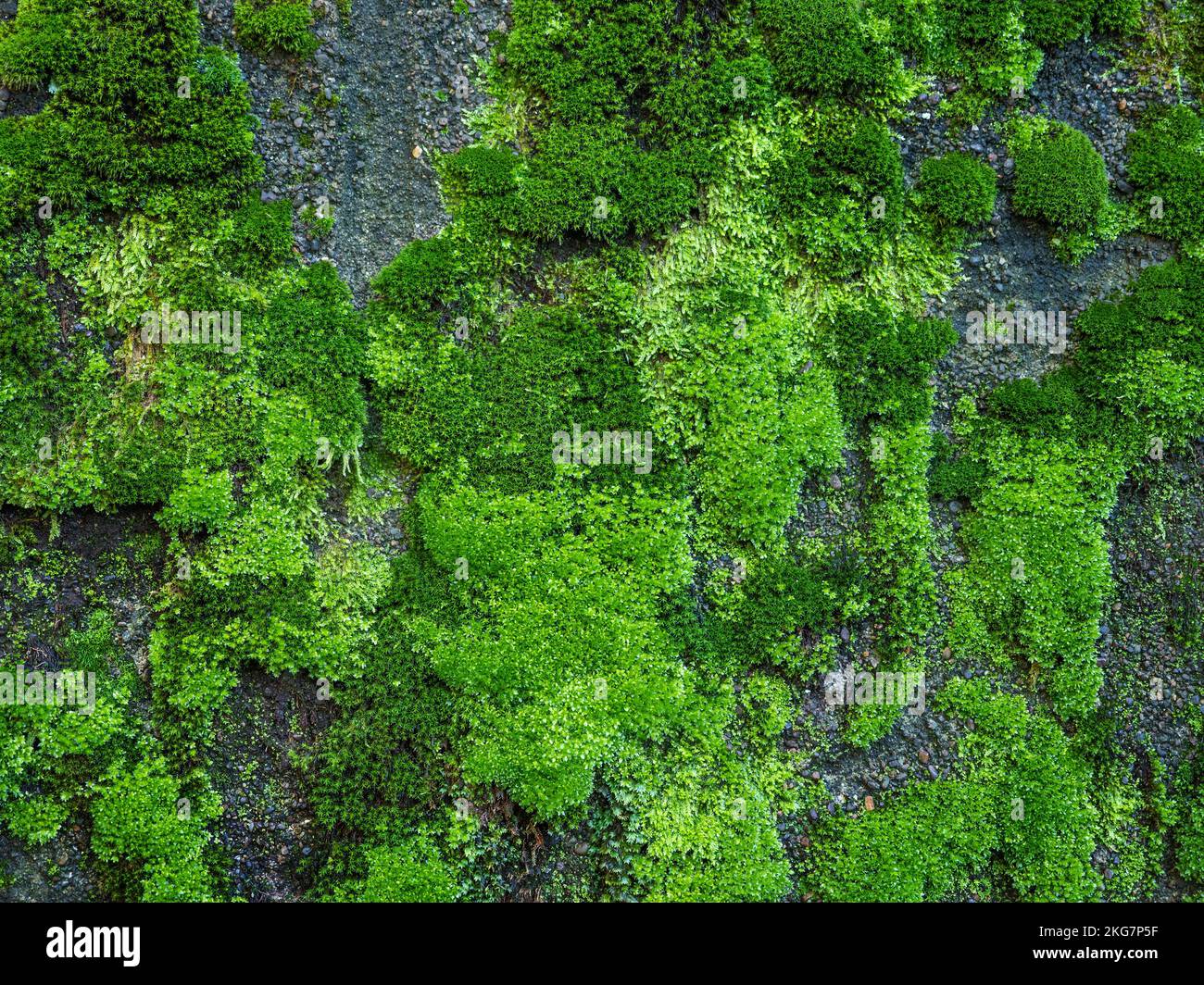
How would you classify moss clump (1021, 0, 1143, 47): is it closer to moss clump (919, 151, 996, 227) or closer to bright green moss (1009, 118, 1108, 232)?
bright green moss (1009, 118, 1108, 232)

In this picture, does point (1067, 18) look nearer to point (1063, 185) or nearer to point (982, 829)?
point (1063, 185)

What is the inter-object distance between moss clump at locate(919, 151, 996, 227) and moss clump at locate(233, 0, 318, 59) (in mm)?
6400

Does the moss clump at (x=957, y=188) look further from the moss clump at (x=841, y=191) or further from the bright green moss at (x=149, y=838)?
the bright green moss at (x=149, y=838)

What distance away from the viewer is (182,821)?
830cm

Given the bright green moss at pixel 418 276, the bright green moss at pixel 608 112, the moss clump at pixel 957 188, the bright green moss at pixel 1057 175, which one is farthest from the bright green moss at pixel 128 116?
the bright green moss at pixel 1057 175

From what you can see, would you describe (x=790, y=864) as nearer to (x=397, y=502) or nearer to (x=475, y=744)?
(x=475, y=744)

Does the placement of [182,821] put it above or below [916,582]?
below

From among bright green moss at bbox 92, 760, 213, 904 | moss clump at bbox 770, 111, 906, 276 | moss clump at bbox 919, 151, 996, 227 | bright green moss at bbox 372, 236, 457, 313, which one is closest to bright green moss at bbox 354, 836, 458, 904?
bright green moss at bbox 92, 760, 213, 904

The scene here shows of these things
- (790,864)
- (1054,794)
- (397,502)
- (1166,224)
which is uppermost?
(1166,224)

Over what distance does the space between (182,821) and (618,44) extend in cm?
854

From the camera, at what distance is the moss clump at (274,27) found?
350 inches

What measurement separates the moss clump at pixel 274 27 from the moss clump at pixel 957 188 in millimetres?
6400

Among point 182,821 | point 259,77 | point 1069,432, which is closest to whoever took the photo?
point 182,821

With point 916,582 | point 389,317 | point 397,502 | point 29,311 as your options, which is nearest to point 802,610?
point 916,582
